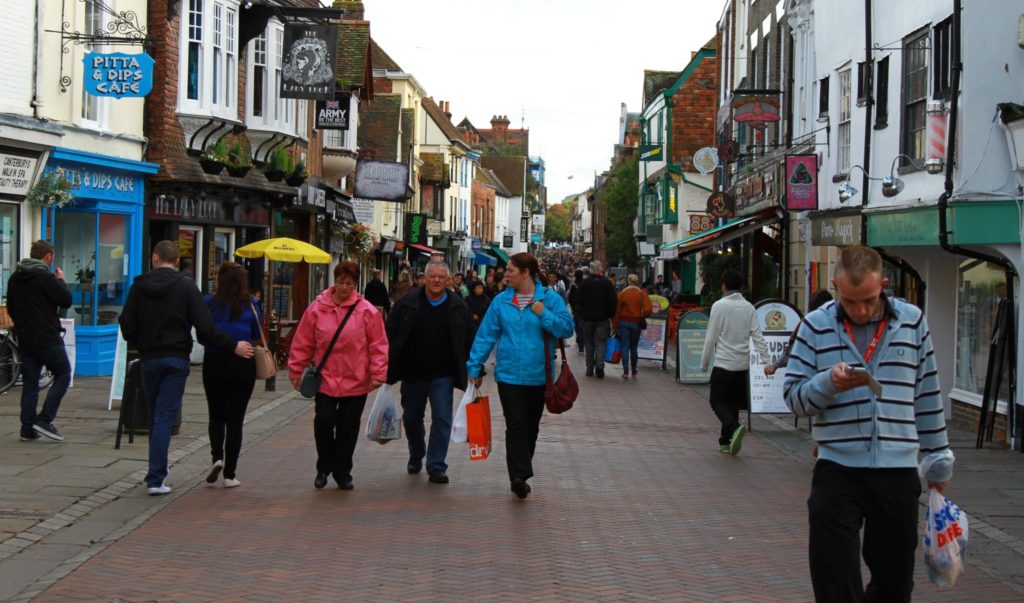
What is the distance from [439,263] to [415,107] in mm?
48021

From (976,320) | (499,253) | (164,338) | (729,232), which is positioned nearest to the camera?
(164,338)

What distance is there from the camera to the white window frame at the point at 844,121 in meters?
19.8

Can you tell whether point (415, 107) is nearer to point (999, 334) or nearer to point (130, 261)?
point (130, 261)

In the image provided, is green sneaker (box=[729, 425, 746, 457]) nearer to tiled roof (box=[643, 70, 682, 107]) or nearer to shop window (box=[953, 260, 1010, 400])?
shop window (box=[953, 260, 1010, 400])

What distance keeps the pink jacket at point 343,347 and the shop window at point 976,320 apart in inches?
298

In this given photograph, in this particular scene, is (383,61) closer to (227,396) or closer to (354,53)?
(354,53)

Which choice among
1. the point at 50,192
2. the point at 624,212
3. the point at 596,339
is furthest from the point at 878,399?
the point at 624,212

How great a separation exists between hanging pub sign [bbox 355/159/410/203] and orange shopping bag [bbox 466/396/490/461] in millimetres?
26042

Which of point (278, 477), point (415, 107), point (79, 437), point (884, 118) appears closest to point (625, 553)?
point (278, 477)

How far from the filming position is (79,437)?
12.2m

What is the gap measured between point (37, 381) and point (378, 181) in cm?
2402

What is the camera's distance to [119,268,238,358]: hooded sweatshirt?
938cm

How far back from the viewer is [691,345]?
2073 centimetres

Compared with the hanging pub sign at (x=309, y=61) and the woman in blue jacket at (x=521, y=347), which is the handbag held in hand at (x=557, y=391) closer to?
the woman in blue jacket at (x=521, y=347)
